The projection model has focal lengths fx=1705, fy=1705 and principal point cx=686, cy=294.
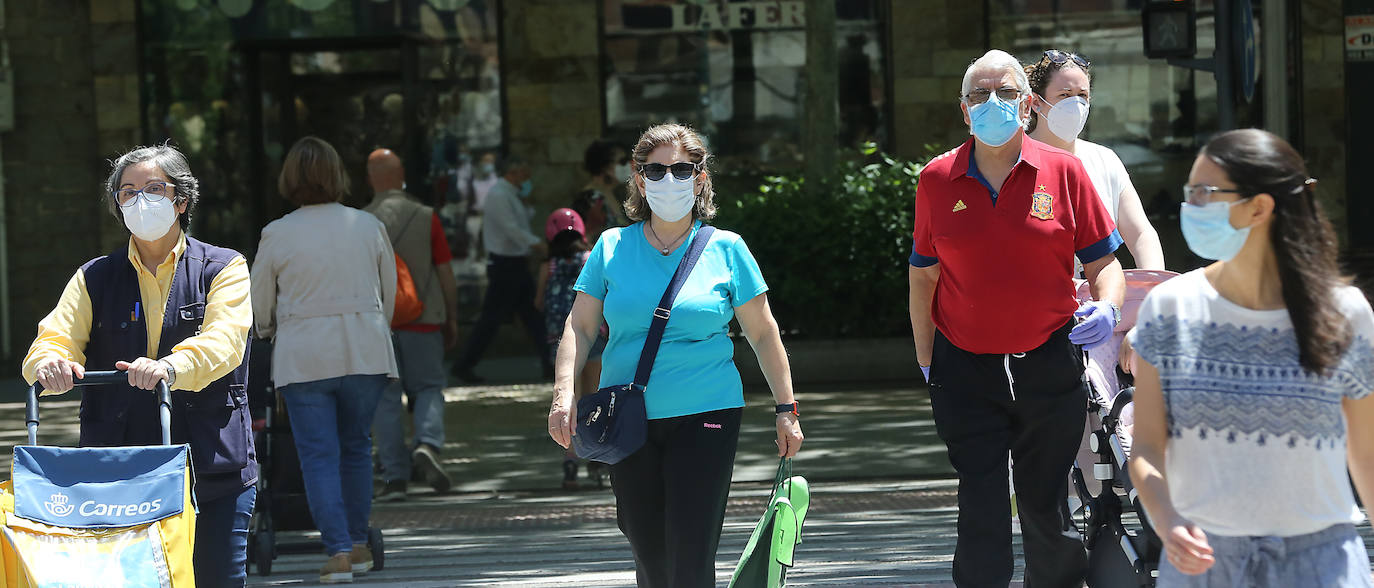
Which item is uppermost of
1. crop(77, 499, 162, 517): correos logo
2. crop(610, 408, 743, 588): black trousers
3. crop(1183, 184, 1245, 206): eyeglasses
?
crop(1183, 184, 1245, 206): eyeglasses

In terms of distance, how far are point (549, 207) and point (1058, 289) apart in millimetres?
11723

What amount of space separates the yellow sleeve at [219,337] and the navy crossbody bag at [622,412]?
106 cm

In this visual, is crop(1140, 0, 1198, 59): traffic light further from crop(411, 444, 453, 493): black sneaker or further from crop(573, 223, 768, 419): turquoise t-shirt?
crop(573, 223, 768, 419): turquoise t-shirt

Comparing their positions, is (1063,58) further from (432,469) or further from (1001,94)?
(432,469)

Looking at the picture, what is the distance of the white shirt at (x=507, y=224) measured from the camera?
1375 cm

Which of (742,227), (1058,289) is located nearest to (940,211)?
(1058,289)

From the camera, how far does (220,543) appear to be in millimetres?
5113

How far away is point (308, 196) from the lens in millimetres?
7438

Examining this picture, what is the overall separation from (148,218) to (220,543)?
3.28 ft

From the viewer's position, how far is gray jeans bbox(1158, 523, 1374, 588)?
10.6 ft

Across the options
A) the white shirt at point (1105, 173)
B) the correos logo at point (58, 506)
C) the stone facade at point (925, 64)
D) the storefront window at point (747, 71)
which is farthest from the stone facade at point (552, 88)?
the correos logo at point (58, 506)

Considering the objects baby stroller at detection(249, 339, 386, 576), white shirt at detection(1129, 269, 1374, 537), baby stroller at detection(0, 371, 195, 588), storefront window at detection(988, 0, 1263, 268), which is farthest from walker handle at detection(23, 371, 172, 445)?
storefront window at detection(988, 0, 1263, 268)

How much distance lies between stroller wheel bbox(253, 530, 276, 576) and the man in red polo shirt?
140 inches

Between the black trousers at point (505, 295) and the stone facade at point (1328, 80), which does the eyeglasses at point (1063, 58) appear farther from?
the stone facade at point (1328, 80)
